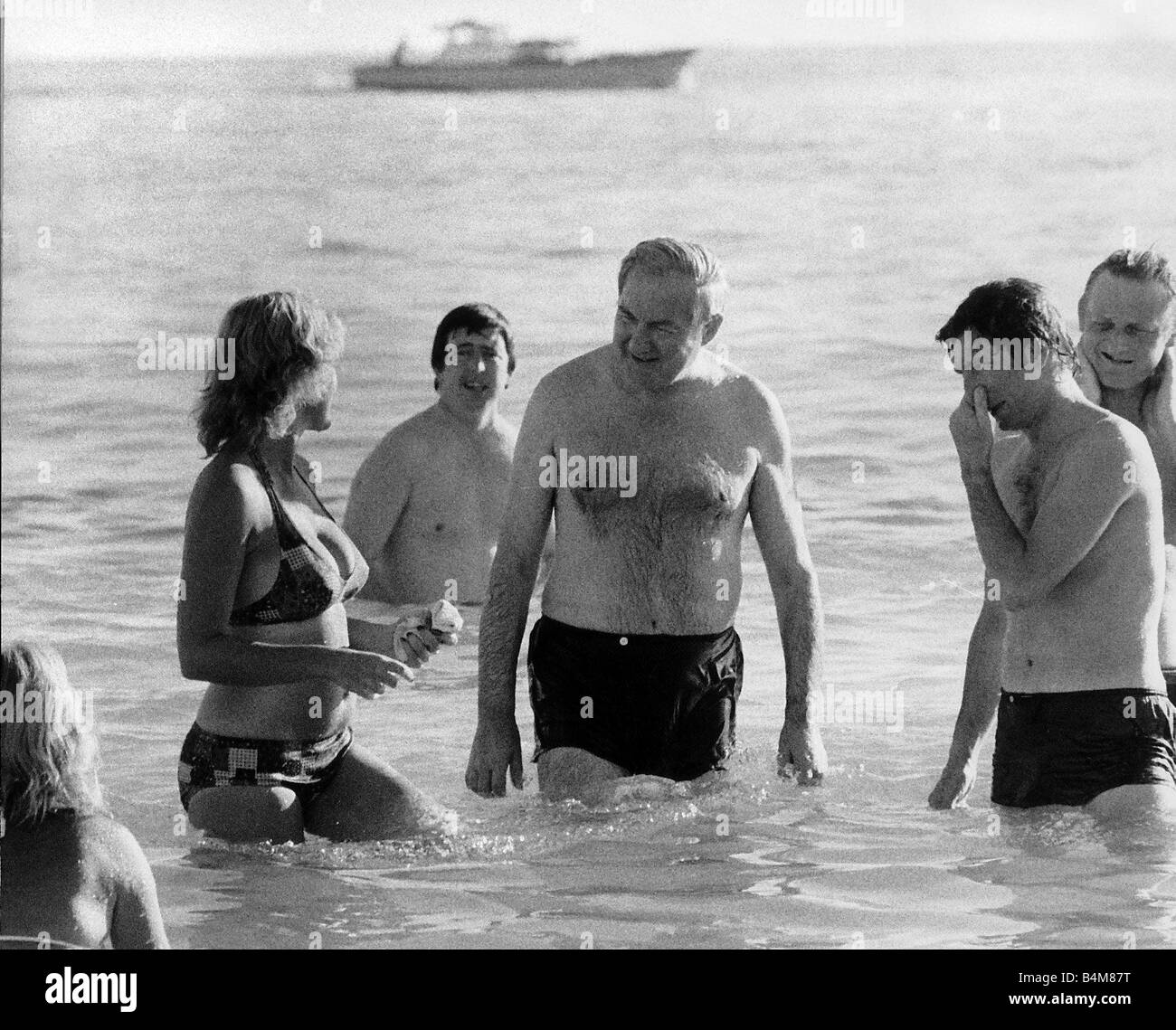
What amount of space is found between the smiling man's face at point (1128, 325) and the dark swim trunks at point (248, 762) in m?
1.95

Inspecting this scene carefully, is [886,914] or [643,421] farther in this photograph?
[643,421]

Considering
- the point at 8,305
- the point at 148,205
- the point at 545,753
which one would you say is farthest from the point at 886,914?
the point at 148,205

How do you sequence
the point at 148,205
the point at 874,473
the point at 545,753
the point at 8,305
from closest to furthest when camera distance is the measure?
the point at 545,753, the point at 874,473, the point at 8,305, the point at 148,205

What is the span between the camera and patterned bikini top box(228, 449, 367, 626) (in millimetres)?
3850

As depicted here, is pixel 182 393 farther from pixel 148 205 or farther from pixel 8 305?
pixel 148 205

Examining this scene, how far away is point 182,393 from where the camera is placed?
49.2 ft

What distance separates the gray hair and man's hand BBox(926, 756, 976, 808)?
1.17 meters

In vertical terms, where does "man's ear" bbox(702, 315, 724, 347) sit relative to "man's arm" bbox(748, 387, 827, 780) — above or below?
above

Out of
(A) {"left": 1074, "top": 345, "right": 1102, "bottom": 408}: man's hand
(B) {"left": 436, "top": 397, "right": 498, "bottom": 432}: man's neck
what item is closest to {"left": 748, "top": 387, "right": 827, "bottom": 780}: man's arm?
(A) {"left": 1074, "top": 345, "right": 1102, "bottom": 408}: man's hand

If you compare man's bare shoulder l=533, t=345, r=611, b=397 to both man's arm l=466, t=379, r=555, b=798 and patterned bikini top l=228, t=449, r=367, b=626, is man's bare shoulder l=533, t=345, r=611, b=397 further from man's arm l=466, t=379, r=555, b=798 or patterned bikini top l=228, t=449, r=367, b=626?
patterned bikini top l=228, t=449, r=367, b=626

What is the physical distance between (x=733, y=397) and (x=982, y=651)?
2.76 ft

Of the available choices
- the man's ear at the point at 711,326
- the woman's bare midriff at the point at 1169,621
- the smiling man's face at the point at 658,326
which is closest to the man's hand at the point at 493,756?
the smiling man's face at the point at 658,326

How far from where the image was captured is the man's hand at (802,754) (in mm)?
4441

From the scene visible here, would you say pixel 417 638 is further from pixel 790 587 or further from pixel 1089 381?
pixel 1089 381
